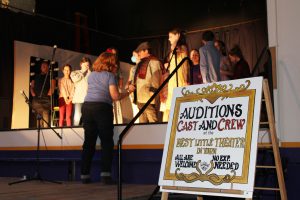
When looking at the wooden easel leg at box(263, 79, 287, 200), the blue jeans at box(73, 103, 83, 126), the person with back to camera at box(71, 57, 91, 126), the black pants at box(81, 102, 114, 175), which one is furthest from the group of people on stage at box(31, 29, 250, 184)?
the wooden easel leg at box(263, 79, 287, 200)

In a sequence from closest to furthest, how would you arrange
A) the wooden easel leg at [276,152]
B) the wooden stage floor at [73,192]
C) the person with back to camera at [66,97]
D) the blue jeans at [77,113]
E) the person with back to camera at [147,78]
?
1. the wooden easel leg at [276,152]
2. the wooden stage floor at [73,192]
3. the person with back to camera at [147,78]
4. the blue jeans at [77,113]
5. the person with back to camera at [66,97]

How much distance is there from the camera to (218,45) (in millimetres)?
6969

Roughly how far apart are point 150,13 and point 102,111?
5.82 m

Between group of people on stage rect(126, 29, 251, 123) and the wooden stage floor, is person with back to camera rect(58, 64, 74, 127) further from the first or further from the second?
the wooden stage floor

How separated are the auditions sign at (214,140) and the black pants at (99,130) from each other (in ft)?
6.81

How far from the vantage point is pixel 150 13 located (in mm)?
10977

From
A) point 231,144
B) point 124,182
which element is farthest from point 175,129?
point 124,182

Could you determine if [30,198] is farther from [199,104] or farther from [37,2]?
[37,2]

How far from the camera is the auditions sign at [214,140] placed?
3.14 m

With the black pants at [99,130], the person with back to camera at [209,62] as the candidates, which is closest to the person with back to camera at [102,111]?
the black pants at [99,130]

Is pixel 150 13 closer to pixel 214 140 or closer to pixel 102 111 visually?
pixel 102 111

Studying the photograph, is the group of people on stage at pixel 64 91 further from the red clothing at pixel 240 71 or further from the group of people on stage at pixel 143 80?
the red clothing at pixel 240 71

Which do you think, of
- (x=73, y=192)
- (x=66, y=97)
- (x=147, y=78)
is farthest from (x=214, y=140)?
(x=66, y=97)

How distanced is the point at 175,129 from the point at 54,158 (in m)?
3.73
